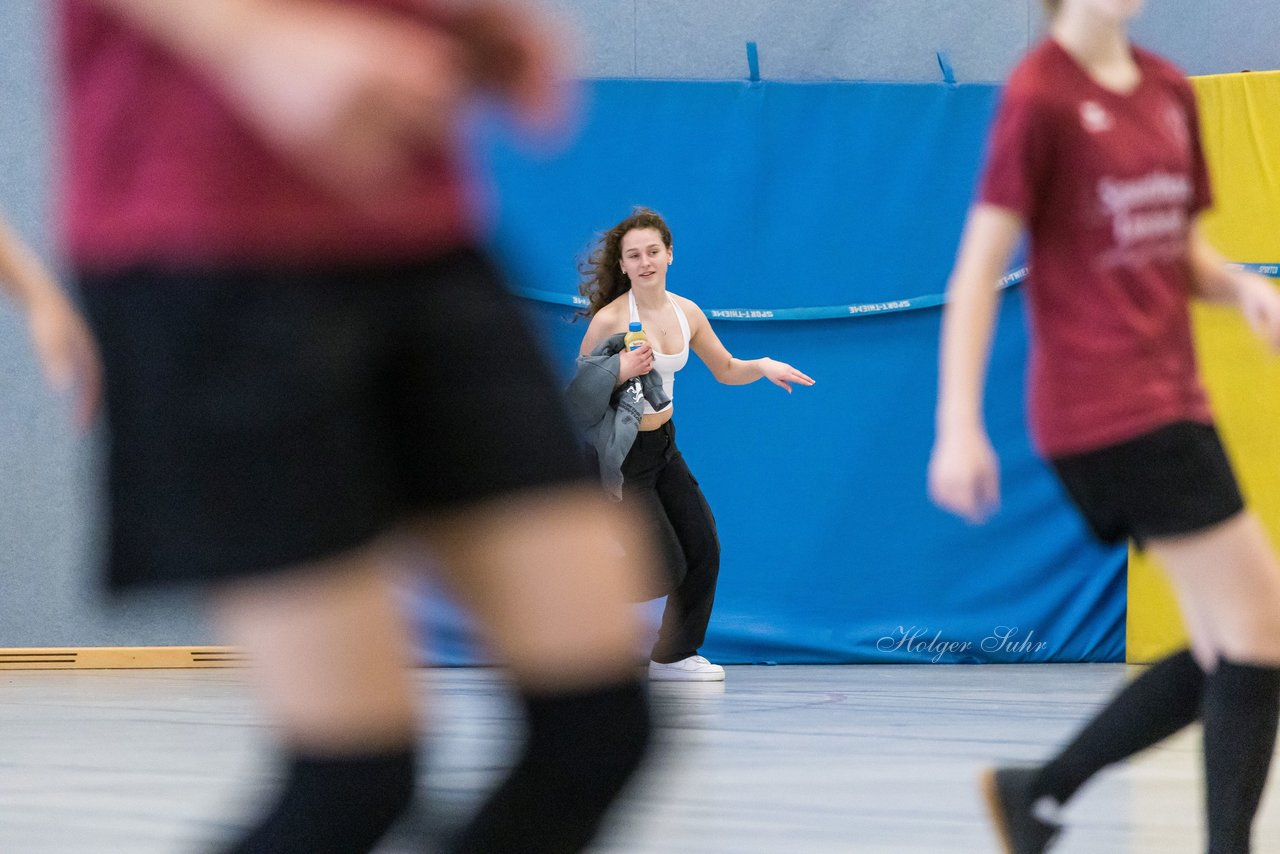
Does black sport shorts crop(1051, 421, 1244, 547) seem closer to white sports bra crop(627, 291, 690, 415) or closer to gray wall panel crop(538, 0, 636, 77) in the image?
white sports bra crop(627, 291, 690, 415)

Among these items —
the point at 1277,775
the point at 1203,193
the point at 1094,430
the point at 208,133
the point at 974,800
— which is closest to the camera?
the point at 208,133

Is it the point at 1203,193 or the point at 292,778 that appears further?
the point at 1203,193

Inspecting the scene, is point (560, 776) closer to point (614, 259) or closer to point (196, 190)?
point (196, 190)

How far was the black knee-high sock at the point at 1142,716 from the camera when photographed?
218 centimetres

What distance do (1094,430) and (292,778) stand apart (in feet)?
4.10

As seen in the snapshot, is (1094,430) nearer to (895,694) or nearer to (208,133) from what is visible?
(208,133)

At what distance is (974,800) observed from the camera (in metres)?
3.15

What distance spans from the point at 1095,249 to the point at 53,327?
1.20 m

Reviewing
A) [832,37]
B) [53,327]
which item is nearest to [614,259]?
[832,37]

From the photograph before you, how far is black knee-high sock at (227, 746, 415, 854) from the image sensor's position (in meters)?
0.99

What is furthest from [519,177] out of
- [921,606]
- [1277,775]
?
[1277,775]

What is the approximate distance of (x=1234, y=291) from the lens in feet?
6.89

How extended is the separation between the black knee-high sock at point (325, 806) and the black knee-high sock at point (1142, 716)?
1.42m

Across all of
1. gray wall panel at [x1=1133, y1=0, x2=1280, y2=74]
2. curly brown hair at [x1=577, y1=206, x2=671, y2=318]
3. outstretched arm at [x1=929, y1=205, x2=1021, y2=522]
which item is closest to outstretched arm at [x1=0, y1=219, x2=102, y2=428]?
outstretched arm at [x1=929, y1=205, x2=1021, y2=522]
